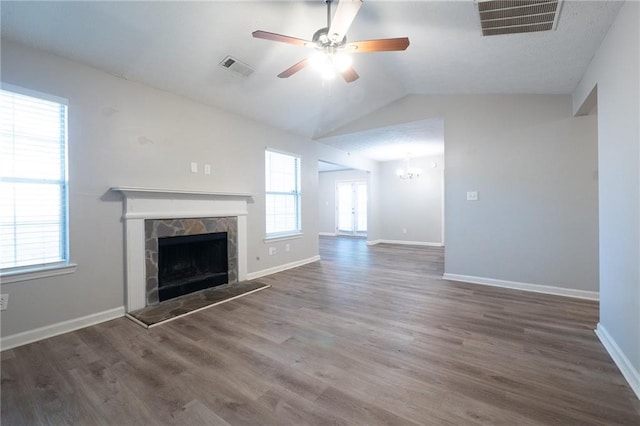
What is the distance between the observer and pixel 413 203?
321 inches

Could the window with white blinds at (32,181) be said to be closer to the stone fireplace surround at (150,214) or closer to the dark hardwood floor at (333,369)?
the stone fireplace surround at (150,214)

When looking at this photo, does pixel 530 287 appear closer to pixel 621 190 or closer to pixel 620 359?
pixel 620 359

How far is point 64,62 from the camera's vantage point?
99.2 inches

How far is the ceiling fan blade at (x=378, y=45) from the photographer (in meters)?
2.09

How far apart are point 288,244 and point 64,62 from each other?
367 cm

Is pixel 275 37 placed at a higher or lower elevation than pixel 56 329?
higher

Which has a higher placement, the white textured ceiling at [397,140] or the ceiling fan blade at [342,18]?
the white textured ceiling at [397,140]

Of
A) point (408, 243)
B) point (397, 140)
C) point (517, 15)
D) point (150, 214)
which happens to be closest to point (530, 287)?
point (517, 15)

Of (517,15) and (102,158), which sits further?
(102,158)

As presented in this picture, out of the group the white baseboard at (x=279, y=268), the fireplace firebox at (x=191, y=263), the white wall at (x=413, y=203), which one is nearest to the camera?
the fireplace firebox at (x=191, y=263)

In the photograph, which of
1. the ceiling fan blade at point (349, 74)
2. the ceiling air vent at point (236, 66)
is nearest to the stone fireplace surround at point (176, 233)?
the ceiling air vent at point (236, 66)

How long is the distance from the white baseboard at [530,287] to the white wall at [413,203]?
3900 mm

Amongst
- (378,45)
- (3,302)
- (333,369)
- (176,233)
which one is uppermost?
(378,45)

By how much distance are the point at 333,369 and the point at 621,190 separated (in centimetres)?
237
